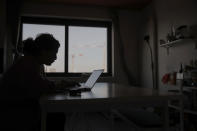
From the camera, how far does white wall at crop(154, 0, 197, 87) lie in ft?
9.32

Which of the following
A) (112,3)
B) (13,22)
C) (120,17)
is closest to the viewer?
(13,22)

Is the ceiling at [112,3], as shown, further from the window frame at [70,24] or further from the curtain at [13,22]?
the curtain at [13,22]

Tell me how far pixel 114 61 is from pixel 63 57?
114 centimetres

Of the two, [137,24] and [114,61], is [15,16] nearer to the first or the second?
[114,61]

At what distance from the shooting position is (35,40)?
1.46 m

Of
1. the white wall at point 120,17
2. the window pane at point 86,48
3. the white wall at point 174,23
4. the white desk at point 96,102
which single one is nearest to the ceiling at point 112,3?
the white wall at point 120,17

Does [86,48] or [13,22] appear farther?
[86,48]

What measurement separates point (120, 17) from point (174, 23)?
149cm

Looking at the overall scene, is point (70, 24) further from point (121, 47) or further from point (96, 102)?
point (96, 102)

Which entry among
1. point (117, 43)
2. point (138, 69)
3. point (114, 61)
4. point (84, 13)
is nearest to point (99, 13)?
point (84, 13)

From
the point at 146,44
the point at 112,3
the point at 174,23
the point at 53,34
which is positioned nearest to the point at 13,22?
the point at 53,34

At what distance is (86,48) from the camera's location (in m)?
4.53

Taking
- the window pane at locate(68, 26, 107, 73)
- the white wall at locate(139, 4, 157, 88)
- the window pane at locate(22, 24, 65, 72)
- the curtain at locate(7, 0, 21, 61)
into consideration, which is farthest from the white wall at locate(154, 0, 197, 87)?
the curtain at locate(7, 0, 21, 61)

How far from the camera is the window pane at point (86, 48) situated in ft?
14.6
